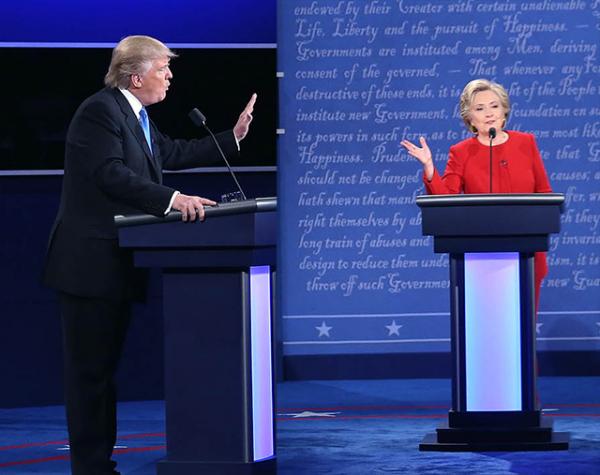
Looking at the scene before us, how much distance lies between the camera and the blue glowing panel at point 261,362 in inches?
156

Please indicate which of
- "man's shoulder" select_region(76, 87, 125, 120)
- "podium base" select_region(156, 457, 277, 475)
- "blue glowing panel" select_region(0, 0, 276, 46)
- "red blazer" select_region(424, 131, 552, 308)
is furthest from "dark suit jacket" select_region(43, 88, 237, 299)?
"blue glowing panel" select_region(0, 0, 276, 46)

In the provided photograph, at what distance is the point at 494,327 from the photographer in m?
4.82

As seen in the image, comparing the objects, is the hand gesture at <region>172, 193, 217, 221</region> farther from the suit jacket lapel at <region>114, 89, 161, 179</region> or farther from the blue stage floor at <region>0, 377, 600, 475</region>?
the blue stage floor at <region>0, 377, 600, 475</region>

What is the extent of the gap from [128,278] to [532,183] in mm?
1947

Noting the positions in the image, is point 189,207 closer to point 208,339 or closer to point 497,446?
point 208,339

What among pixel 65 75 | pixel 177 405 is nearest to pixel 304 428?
pixel 177 405

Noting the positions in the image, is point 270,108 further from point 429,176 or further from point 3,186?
point 429,176

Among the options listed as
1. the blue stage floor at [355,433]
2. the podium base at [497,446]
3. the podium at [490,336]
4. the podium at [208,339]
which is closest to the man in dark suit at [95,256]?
the podium at [208,339]

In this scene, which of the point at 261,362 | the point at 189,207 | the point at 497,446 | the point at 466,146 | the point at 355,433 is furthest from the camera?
the point at 355,433

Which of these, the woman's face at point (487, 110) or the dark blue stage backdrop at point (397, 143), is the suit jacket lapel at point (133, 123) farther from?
the dark blue stage backdrop at point (397, 143)

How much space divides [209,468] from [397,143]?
12.0ft

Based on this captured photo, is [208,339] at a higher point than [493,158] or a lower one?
lower

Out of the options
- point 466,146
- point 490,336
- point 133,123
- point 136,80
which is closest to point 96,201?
point 133,123

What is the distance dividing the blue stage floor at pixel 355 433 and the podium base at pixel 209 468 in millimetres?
587
